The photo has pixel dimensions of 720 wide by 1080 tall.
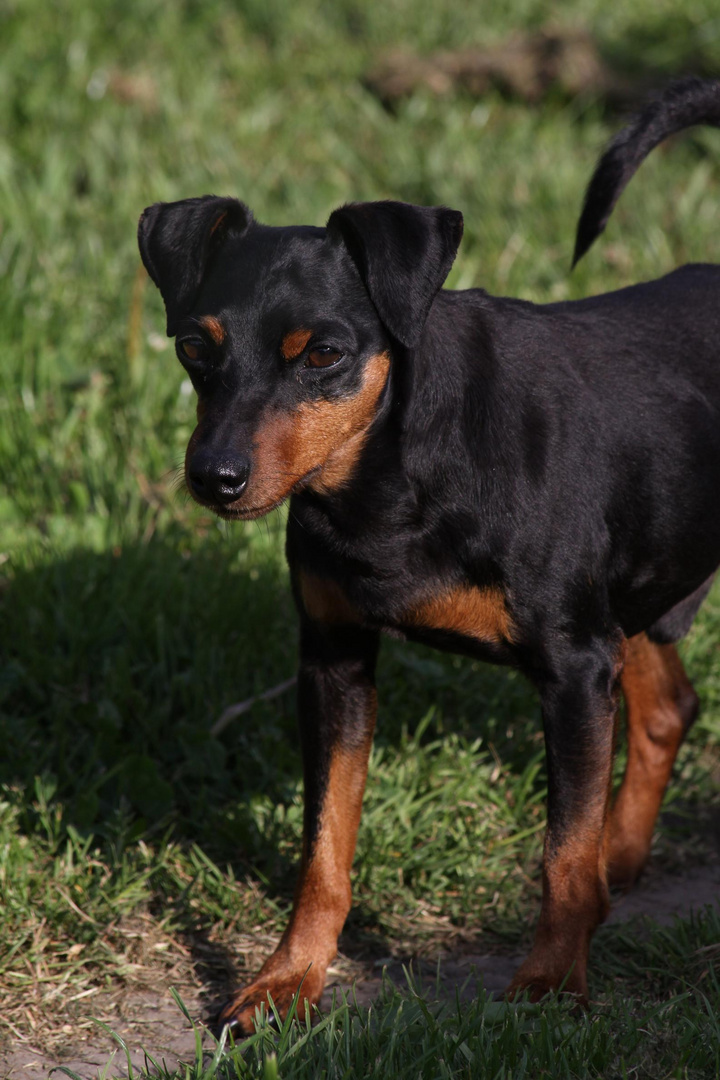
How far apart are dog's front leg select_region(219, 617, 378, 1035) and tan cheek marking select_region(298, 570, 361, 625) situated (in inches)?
1.9

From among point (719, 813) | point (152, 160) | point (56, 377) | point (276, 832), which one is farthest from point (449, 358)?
point (152, 160)

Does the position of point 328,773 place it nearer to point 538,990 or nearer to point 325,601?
point 325,601

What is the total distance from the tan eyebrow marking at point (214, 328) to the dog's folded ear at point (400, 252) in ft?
1.17

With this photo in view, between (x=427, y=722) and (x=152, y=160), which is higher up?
(x=152, y=160)

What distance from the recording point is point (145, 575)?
4727 mm

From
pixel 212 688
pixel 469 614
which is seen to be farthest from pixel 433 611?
pixel 212 688

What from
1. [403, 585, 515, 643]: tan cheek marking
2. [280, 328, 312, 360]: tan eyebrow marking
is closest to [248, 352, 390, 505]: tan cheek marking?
[280, 328, 312, 360]: tan eyebrow marking

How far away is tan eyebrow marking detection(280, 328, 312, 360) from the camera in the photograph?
2.89m

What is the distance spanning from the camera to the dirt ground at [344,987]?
3.15 m

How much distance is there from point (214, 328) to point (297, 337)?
0.20 metres

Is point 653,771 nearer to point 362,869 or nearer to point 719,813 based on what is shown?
point 719,813

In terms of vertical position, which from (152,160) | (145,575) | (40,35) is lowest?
(145,575)

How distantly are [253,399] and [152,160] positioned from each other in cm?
504

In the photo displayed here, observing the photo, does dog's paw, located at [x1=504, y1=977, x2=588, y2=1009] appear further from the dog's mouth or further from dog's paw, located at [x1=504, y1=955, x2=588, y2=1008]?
the dog's mouth
